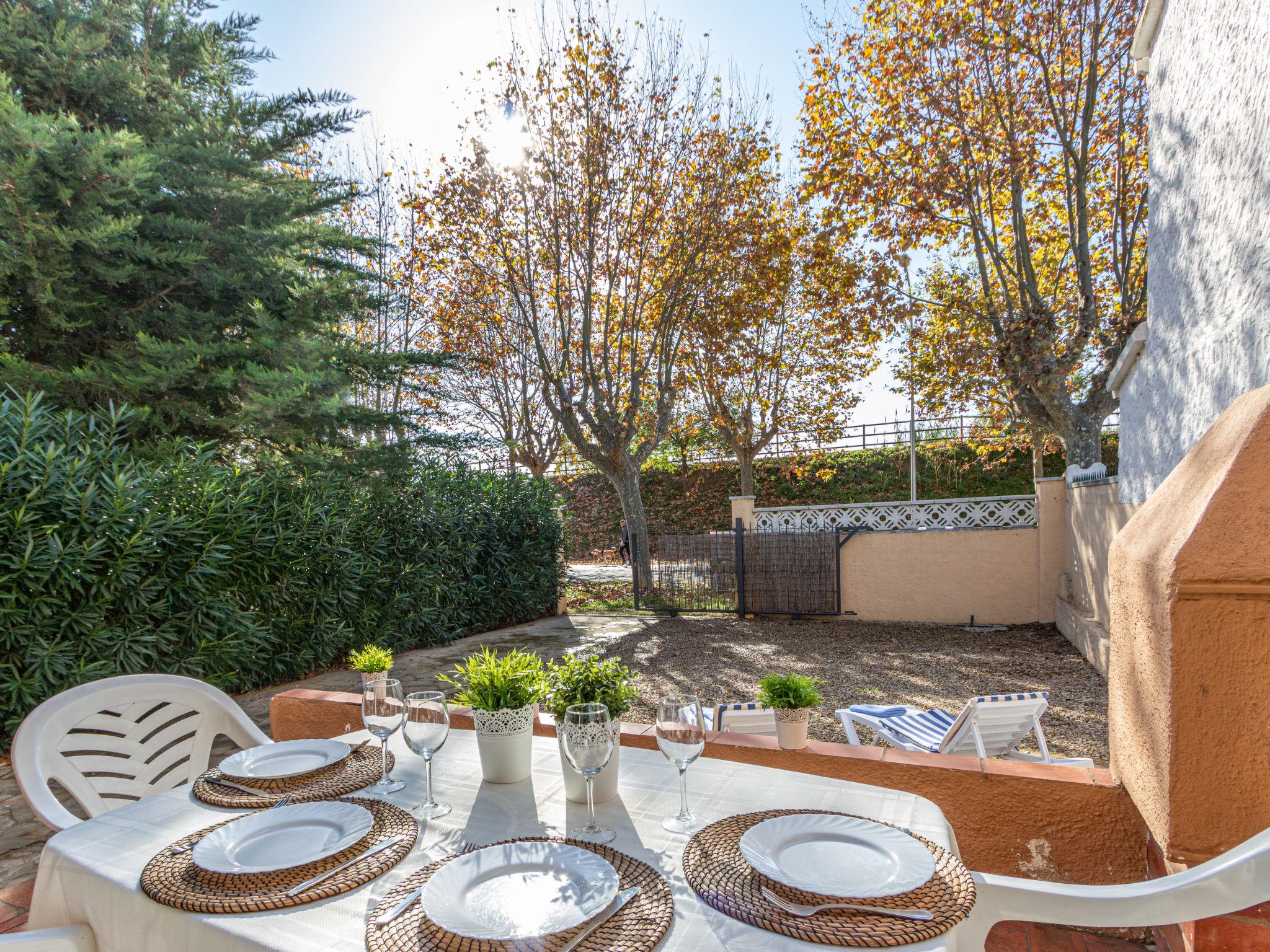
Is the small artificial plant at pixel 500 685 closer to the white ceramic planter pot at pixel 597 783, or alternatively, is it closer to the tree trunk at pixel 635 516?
the white ceramic planter pot at pixel 597 783

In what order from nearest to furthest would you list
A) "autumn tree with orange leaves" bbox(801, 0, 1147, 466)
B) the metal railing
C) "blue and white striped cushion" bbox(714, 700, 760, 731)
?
"blue and white striped cushion" bbox(714, 700, 760, 731)
"autumn tree with orange leaves" bbox(801, 0, 1147, 466)
the metal railing

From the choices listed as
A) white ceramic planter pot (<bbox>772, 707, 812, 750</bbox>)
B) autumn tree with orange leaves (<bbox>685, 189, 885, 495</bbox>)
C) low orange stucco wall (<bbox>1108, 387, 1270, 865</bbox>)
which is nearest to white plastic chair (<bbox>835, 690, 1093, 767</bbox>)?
white ceramic planter pot (<bbox>772, 707, 812, 750</bbox>)

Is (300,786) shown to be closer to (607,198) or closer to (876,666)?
(876,666)

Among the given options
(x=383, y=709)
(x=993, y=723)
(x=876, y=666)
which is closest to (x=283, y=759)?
(x=383, y=709)

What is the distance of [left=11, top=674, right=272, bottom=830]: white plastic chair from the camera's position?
5.67 ft

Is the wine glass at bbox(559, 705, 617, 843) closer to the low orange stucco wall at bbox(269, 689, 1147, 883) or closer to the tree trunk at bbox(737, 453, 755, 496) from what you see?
the low orange stucco wall at bbox(269, 689, 1147, 883)

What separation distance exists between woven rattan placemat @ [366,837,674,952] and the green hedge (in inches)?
164

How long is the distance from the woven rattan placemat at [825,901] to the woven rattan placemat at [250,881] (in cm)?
55

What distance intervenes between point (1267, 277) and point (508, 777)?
8.73 feet

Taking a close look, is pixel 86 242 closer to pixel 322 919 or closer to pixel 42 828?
pixel 42 828

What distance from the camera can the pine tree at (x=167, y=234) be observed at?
18.6ft

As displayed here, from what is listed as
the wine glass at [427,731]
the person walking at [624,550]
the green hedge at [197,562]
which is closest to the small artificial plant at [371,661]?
the wine glass at [427,731]

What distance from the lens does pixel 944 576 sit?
27.3 ft

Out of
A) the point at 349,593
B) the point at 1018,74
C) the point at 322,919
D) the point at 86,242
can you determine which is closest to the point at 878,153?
the point at 1018,74
